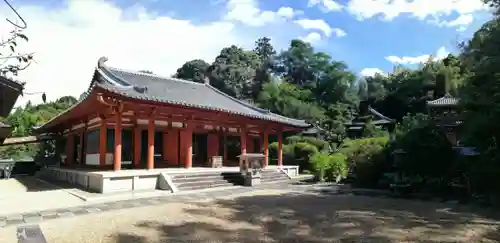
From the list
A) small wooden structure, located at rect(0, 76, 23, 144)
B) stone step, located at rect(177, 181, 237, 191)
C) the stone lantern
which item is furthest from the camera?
the stone lantern

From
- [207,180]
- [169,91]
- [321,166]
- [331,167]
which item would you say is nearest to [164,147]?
[169,91]

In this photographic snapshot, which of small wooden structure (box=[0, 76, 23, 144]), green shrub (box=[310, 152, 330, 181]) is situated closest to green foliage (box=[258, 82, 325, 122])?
green shrub (box=[310, 152, 330, 181])

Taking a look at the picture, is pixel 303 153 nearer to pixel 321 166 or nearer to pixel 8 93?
pixel 321 166

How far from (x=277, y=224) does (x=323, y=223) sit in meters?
0.91

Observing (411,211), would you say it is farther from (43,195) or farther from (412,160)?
(43,195)

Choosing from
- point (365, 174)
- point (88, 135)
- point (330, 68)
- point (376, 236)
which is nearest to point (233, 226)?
point (376, 236)

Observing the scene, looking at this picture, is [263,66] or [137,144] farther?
[263,66]

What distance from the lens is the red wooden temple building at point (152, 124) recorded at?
490 inches

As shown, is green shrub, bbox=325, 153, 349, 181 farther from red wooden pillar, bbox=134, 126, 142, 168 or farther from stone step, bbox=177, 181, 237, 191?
red wooden pillar, bbox=134, 126, 142, 168

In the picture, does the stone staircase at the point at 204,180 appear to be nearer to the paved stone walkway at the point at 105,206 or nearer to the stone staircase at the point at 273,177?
the paved stone walkway at the point at 105,206

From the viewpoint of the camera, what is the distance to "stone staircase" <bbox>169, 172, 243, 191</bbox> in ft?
40.5

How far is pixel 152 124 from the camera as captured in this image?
13.2m

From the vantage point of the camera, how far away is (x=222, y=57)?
200 ft

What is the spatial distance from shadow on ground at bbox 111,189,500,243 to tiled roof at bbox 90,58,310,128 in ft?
18.1
